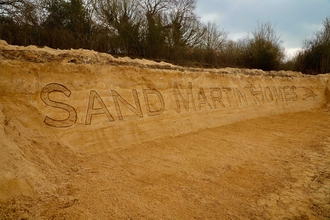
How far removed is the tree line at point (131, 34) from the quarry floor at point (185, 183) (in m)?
4.20

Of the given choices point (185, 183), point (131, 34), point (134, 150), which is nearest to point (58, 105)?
point (134, 150)

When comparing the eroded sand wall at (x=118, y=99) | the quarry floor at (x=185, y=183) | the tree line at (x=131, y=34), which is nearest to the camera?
the quarry floor at (x=185, y=183)

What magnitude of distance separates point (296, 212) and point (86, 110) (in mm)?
2971

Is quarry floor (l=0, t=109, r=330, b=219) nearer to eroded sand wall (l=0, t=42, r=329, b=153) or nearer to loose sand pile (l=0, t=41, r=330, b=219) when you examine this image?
loose sand pile (l=0, t=41, r=330, b=219)

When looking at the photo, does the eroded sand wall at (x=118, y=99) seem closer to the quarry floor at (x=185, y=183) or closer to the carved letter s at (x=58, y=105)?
the carved letter s at (x=58, y=105)

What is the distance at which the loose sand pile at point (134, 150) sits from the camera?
1994mm

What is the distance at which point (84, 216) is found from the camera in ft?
5.93

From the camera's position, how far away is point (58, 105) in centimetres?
299

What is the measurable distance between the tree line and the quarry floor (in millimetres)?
4196

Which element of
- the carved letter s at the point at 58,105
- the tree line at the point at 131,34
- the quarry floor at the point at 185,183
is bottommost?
the quarry floor at the point at 185,183

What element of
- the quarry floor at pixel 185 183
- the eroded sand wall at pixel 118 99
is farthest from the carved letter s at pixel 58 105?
the quarry floor at pixel 185 183

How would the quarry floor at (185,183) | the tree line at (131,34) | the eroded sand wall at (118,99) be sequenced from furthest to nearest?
the tree line at (131,34)
the eroded sand wall at (118,99)
the quarry floor at (185,183)

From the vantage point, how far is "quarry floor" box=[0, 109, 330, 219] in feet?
6.31

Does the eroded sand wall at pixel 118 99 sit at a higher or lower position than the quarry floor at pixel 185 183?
higher
